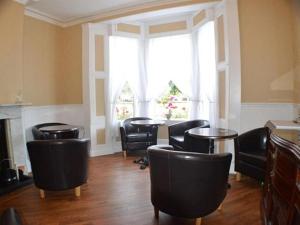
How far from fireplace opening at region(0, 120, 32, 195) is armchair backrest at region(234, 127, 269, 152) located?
3.27m

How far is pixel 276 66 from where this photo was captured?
12.3ft

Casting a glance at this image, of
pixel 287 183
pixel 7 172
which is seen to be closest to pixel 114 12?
pixel 7 172

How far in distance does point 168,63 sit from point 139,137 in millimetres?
1870

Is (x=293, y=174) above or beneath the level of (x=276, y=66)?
beneath

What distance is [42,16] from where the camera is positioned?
15.9 feet

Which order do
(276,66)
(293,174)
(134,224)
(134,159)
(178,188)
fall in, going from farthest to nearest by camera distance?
(134,159) → (276,66) → (134,224) → (178,188) → (293,174)

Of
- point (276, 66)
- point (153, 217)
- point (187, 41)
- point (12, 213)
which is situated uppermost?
point (187, 41)

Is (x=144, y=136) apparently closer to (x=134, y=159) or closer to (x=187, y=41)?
(x=134, y=159)

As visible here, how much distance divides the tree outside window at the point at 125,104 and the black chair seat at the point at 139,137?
80 centimetres

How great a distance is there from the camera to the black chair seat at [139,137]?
504 cm

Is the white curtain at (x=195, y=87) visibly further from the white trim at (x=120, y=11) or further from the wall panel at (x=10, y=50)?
the wall panel at (x=10, y=50)

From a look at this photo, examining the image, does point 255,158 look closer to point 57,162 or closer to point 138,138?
point 138,138

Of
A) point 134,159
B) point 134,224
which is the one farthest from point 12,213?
point 134,159

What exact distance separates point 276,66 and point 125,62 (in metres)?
3.13
